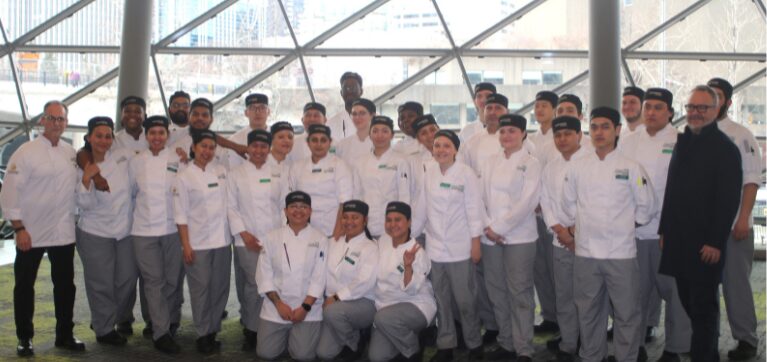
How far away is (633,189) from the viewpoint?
5492 millimetres

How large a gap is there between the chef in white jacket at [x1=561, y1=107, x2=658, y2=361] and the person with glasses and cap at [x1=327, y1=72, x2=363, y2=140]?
2672 mm

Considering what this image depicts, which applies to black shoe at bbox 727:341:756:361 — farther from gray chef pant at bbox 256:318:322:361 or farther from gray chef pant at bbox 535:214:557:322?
gray chef pant at bbox 256:318:322:361

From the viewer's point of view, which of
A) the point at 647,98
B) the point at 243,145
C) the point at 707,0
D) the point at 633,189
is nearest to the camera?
the point at 633,189

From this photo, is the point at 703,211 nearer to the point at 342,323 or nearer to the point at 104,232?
the point at 342,323

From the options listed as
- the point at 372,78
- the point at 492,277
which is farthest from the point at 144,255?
the point at 372,78

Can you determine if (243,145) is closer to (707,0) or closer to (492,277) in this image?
(492,277)

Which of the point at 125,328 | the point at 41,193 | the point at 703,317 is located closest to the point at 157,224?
the point at 41,193

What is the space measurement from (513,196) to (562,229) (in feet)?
1.55

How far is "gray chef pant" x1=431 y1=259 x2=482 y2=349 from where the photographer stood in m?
6.03

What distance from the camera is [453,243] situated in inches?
239

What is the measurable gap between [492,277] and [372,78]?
237 inches

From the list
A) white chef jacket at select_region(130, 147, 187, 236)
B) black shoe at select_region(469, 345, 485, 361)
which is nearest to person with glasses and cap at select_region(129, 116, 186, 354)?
white chef jacket at select_region(130, 147, 187, 236)

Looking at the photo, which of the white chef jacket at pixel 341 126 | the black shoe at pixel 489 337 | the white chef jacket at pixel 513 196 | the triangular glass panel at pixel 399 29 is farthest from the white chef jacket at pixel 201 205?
the triangular glass panel at pixel 399 29

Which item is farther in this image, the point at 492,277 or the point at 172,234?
the point at 172,234
